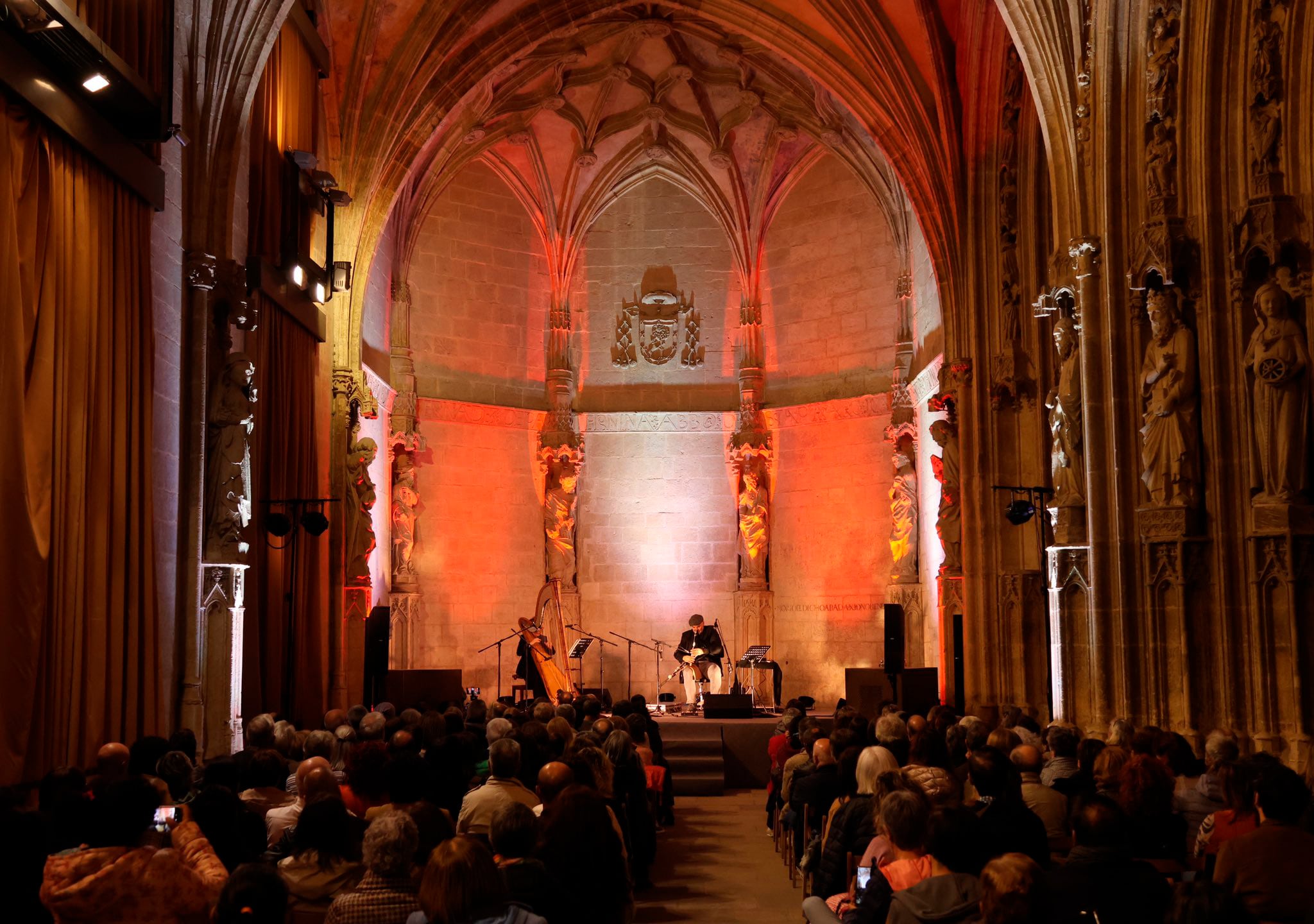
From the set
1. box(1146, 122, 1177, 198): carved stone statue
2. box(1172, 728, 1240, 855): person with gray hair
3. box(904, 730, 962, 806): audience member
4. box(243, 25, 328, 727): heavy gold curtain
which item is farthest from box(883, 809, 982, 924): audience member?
box(243, 25, 328, 727): heavy gold curtain

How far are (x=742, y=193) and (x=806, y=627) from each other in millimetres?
7678

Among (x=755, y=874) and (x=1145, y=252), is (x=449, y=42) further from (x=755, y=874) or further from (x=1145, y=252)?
(x=755, y=874)

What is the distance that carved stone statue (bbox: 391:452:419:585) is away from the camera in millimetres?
20766

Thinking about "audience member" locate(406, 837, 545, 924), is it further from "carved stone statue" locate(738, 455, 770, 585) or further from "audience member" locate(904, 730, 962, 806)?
"carved stone statue" locate(738, 455, 770, 585)

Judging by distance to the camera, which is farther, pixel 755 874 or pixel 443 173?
pixel 443 173

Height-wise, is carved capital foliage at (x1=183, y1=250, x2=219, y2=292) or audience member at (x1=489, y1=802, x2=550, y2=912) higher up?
carved capital foliage at (x1=183, y1=250, x2=219, y2=292)

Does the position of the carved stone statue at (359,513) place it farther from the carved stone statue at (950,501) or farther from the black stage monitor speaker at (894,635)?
the carved stone statue at (950,501)

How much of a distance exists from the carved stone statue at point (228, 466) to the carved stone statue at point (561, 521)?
11129mm

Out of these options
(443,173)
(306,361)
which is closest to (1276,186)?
(306,361)

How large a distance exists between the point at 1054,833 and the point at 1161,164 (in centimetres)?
657

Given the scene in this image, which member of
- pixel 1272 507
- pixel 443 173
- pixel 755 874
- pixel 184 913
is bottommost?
pixel 755 874

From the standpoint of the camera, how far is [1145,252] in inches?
415

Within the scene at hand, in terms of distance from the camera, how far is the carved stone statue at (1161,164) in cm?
1061

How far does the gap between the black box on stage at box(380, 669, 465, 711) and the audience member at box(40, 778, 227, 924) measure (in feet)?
42.3
